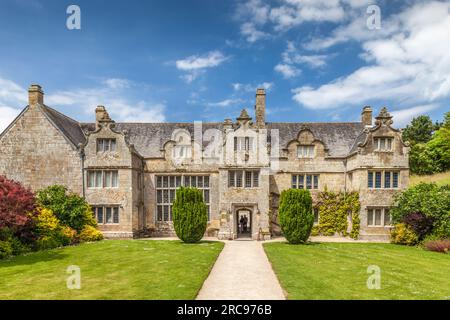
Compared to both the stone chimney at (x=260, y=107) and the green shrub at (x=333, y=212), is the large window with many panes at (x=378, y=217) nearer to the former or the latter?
the green shrub at (x=333, y=212)

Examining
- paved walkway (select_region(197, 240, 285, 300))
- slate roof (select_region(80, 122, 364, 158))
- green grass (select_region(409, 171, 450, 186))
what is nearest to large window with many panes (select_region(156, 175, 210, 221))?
slate roof (select_region(80, 122, 364, 158))

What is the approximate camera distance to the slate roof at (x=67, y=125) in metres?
25.5

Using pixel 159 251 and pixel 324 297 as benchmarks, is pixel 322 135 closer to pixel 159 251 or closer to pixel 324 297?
pixel 159 251

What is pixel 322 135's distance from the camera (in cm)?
2898

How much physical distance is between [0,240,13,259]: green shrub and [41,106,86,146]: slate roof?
36.7 feet

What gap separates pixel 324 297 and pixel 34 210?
56.5ft

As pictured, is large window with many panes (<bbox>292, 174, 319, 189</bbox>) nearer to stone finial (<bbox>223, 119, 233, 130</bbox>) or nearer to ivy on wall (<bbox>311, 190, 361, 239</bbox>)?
ivy on wall (<bbox>311, 190, 361, 239</bbox>)

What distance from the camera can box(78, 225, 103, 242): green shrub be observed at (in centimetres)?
2228

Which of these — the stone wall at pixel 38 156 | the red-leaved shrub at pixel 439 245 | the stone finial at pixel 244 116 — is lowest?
the red-leaved shrub at pixel 439 245

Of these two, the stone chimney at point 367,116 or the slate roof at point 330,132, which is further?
the stone chimney at point 367,116

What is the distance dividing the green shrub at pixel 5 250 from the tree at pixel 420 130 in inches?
2698

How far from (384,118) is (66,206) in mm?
27747

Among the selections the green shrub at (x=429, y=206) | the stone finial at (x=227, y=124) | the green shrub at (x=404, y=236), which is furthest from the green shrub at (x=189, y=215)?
the green shrub at (x=429, y=206)

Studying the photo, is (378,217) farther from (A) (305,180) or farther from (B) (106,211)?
(B) (106,211)
